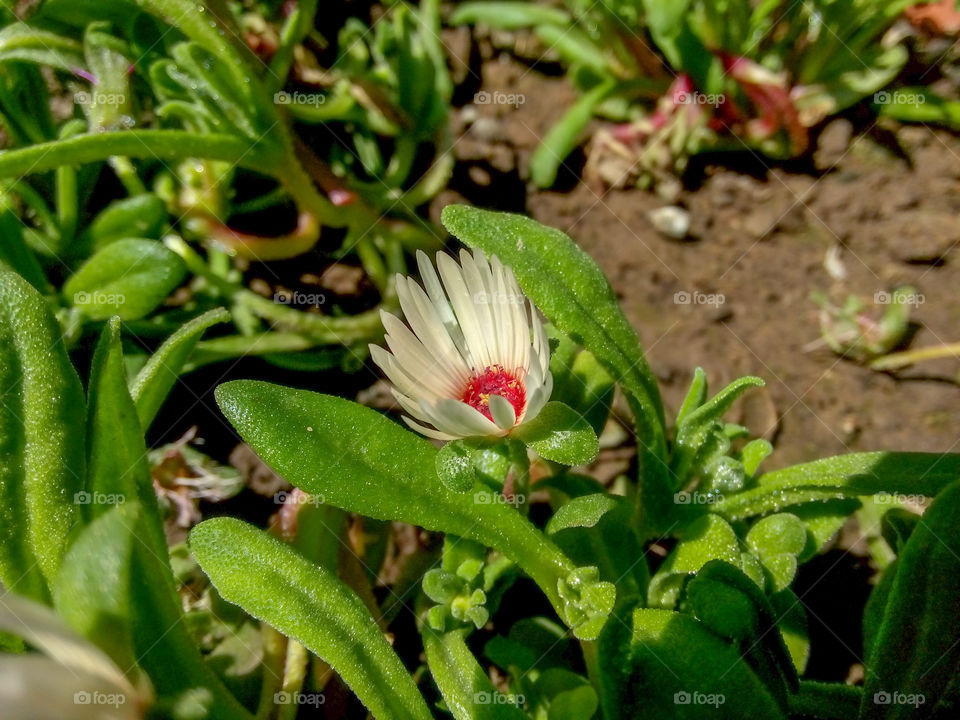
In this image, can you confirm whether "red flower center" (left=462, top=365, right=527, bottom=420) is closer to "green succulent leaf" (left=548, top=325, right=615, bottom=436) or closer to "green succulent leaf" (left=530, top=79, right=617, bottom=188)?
"green succulent leaf" (left=548, top=325, right=615, bottom=436)

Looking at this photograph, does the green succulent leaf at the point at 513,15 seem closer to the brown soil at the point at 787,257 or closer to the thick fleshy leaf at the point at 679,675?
the brown soil at the point at 787,257

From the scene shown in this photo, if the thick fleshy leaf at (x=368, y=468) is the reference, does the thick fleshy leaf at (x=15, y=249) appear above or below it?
above

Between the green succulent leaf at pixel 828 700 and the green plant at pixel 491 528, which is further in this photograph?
the green succulent leaf at pixel 828 700

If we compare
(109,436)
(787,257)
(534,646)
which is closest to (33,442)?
(109,436)

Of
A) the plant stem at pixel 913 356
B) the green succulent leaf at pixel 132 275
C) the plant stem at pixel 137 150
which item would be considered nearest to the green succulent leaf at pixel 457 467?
the green succulent leaf at pixel 132 275

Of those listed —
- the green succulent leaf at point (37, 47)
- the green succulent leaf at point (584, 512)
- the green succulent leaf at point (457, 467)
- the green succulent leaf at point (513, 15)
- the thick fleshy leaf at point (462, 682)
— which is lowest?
the thick fleshy leaf at point (462, 682)

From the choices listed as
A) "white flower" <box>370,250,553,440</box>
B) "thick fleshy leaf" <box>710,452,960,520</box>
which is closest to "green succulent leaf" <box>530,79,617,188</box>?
"white flower" <box>370,250,553,440</box>
